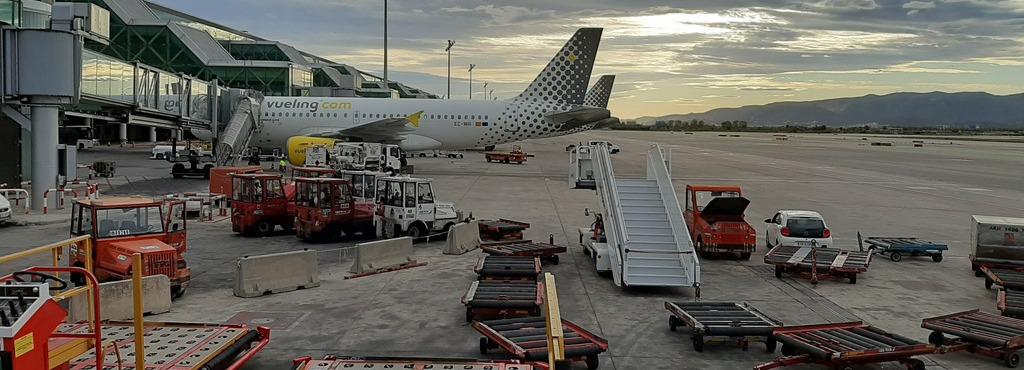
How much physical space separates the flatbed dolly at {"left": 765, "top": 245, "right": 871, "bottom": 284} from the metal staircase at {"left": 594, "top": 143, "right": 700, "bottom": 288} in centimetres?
235

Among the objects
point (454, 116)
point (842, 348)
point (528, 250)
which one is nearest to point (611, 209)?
point (528, 250)

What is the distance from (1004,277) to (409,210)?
13615 millimetres

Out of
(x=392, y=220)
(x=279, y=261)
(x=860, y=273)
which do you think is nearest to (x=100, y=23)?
(x=392, y=220)

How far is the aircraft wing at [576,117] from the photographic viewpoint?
4331 cm

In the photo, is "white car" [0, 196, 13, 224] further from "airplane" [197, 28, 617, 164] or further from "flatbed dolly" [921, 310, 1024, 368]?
"flatbed dolly" [921, 310, 1024, 368]

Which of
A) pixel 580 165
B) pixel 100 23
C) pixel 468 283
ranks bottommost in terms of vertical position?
pixel 468 283

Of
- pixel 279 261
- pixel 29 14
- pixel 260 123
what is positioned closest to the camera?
pixel 279 261

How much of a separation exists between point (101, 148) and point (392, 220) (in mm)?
59528

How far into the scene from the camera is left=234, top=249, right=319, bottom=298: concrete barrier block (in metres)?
13.6

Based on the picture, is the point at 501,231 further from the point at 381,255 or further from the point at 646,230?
the point at 646,230

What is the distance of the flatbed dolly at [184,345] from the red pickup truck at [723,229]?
1166cm

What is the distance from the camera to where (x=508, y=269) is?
576 inches

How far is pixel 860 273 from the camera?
654 inches

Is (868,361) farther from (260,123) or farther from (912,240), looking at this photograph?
(260,123)
